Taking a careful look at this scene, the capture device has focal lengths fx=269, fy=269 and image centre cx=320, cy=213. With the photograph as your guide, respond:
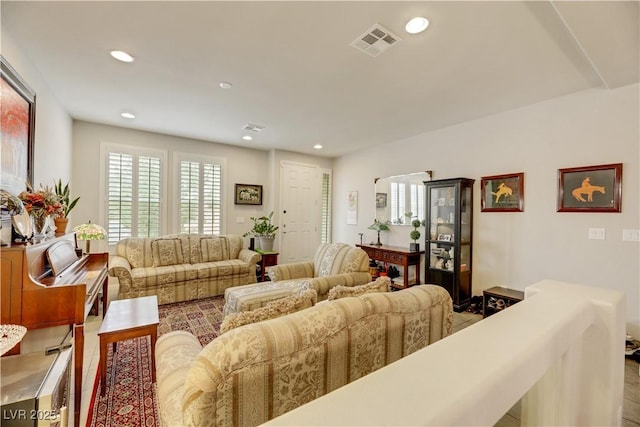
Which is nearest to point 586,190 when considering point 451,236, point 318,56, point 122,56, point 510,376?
point 451,236

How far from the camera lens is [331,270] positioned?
3178 millimetres

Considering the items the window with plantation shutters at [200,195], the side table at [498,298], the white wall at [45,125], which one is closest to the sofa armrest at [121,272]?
the white wall at [45,125]

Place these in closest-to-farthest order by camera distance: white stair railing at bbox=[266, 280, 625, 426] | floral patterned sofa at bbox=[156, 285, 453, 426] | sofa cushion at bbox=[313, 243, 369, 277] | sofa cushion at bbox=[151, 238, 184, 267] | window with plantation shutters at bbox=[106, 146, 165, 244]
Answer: white stair railing at bbox=[266, 280, 625, 426] → floral patterned sofa at bbox=[156, 285, 453, 426] → sofa cushion at bbox=[313, 243, 369, 277] → sofa cushion at bbox=[151, 238, 184, 267] → window with plantation shutters at bbox=[106, 146, 165, 244]

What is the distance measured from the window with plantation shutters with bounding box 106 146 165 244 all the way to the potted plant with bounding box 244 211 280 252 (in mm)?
1638

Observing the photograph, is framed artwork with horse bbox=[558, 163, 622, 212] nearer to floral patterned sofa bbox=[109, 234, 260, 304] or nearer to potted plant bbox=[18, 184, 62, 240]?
floral patterned sofa bbox=[109, 234, 260, 304]

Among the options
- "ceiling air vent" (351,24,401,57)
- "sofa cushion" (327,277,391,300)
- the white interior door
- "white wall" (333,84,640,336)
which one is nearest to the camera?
"sofa cushion" (327,277,391,300)

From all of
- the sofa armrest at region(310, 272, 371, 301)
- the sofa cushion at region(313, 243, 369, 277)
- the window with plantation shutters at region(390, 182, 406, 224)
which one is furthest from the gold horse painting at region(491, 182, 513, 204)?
the sofa armrest at region(310, 272, 371, 301)

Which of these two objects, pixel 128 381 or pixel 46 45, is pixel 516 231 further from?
pixel 46 45

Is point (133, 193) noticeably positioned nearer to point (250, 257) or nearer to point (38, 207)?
point (250, 257)

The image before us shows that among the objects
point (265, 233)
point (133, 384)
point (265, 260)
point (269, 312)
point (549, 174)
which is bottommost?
point (133, 384)

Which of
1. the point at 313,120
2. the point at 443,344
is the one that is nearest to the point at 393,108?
the point at 313,120

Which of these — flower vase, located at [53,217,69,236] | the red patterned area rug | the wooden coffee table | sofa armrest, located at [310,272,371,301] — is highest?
flower vase, located at [53,217,69,236]

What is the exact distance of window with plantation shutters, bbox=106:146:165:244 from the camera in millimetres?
4301

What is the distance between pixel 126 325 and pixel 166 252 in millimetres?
2354
